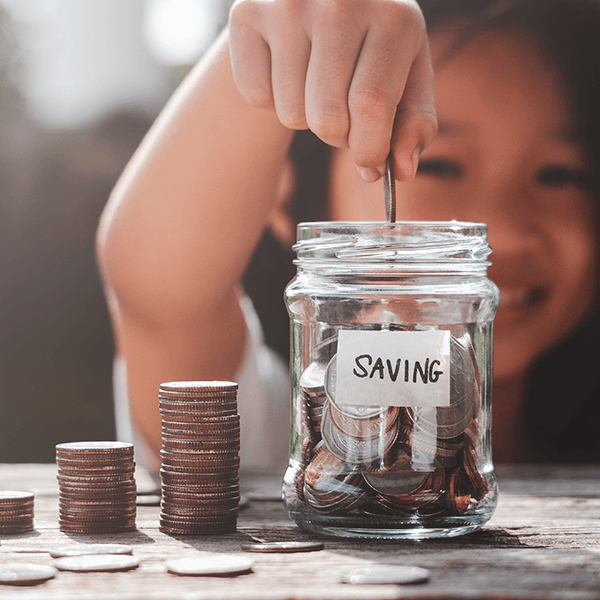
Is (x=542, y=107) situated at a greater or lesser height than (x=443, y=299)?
greater

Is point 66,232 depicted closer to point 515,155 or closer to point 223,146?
point 223,146

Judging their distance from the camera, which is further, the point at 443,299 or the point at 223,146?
the point at 223,146

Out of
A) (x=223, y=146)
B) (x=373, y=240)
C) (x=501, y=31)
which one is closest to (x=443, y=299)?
(x=373, y=240)

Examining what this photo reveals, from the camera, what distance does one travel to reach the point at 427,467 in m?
0.66

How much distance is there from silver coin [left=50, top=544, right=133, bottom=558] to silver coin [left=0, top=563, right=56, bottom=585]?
0.20ft

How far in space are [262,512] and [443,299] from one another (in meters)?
0.35

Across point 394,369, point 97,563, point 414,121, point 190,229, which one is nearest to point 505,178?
point 190,229

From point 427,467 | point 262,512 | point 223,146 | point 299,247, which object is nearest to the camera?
point 427,467

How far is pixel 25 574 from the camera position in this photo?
559mm

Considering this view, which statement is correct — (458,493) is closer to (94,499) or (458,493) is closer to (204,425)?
(204,425)

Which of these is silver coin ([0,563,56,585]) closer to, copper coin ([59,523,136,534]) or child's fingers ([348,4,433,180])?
copper coin ([59,523,136,534])

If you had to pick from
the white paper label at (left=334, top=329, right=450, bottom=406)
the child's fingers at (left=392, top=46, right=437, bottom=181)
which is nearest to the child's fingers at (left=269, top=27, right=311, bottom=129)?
the child's fingers at (left=392, top=46, right=437, bottom=181)

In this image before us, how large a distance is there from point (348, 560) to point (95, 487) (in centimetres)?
28

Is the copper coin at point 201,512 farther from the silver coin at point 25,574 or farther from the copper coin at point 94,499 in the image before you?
the silver coin at point 25,574
